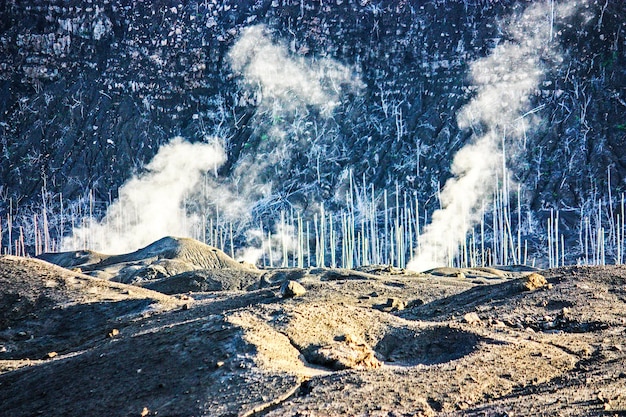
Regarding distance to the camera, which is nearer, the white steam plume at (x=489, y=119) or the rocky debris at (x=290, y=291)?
the rocky debris at (x=290, y=291)

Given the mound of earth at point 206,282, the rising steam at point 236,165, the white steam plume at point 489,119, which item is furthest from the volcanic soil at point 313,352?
the rising steam at point 236,165

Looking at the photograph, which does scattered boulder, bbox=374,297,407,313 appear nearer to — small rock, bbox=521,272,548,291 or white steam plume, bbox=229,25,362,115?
small rock, bbox=521,272,548,291

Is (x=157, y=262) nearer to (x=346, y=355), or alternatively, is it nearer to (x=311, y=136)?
(x=346, y=355)

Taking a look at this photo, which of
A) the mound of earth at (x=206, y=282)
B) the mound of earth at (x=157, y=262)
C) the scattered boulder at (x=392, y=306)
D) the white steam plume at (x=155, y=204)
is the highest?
the white steam plume at (x=155, y=204)

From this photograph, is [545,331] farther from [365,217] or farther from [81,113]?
[81,113]

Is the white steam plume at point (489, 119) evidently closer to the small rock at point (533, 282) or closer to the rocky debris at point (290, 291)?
the small rock at point (533, 282)

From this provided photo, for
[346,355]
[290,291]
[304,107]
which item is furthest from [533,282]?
[304,107]

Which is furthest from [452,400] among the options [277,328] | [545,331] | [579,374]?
[545,331]

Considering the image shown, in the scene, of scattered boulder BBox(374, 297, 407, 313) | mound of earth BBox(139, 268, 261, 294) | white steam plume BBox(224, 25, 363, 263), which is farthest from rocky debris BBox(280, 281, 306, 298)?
white steam plume BBox(224, 25, 363, 263)
